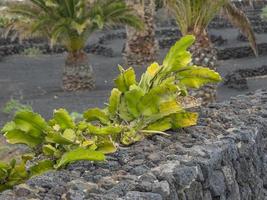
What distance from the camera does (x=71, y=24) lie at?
1551cm

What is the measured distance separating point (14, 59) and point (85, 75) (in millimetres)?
9006

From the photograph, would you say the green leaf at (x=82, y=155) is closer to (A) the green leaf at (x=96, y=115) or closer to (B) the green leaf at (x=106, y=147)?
(B) the green leaf at (x=106, y=147)

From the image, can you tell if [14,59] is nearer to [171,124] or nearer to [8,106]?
[8,106]

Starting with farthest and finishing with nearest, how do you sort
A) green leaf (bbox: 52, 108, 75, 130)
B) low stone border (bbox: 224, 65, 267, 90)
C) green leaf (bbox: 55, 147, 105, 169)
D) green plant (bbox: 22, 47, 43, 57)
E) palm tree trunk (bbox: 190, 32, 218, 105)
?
green plant (bbox: 22, 47, 43, 57)
low stone border (bbox: 224, 65, 267, 90)
palm tree trunk (bbox: 190, 32, 218, 105)
green leaf (bbox: 52, 108, 75, 130)
green leaf (bbox: 55, 147, 105, 169)

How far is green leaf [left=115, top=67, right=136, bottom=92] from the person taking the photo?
546 cm

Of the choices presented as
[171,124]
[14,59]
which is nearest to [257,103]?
[171,124]

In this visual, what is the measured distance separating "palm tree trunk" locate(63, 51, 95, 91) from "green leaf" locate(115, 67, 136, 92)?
36.9 ft

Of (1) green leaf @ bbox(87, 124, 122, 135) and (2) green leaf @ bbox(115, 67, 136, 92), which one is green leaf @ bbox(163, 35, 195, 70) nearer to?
(2) green leaf @ bbox(115, 67, 136, 92)

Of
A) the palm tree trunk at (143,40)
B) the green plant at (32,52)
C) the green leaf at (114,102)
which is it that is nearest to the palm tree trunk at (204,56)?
the green leaf at (114,102)

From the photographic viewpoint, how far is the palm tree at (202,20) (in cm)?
1052

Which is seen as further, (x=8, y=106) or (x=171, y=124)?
(x=8, y=106)

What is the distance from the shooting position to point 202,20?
10.7m

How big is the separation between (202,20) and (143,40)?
8.76 metres

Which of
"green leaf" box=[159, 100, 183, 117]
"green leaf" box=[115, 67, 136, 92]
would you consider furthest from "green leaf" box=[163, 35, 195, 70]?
"green leaf" box=[159, 100, 183, 117]
